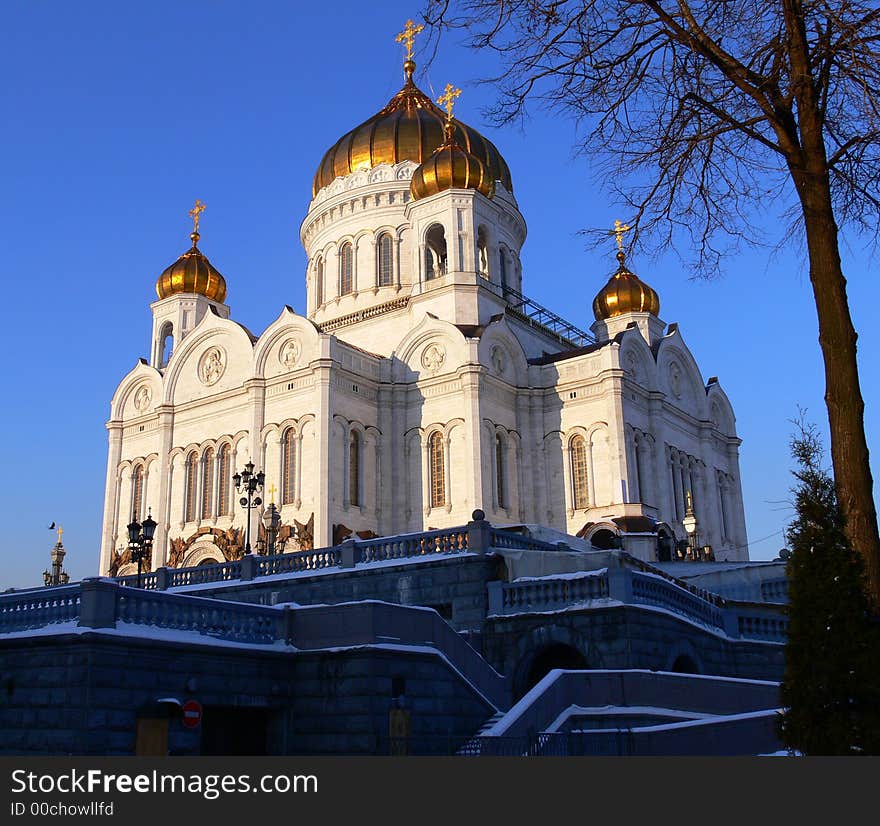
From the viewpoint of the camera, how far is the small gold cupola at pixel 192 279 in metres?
47.9

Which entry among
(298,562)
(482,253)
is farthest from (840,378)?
(482,253)

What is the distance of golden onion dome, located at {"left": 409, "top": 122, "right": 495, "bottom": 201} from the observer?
4178cm

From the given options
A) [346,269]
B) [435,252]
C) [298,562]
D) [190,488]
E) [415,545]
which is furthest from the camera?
[346,269]

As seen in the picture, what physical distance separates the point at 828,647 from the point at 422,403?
96.2ft

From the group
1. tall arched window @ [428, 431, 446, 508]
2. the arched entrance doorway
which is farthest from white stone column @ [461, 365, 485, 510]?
the arched entrance doorway

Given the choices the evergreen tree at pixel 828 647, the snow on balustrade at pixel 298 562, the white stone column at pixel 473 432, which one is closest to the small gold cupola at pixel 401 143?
the white stone column at pixel 473 432

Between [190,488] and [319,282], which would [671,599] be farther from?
[319,282]

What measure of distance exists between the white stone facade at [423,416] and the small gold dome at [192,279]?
5915 mm

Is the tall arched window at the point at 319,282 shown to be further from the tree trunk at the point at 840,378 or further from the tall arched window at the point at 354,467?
the tree trunk at the point at 840,378

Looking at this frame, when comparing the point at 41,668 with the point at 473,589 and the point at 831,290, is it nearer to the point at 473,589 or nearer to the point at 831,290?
the point at 473,589

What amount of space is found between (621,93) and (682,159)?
1.12 metres

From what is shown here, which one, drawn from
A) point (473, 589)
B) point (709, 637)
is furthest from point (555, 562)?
point (709, 637)

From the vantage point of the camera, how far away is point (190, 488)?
39.9m

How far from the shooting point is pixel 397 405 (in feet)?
127
